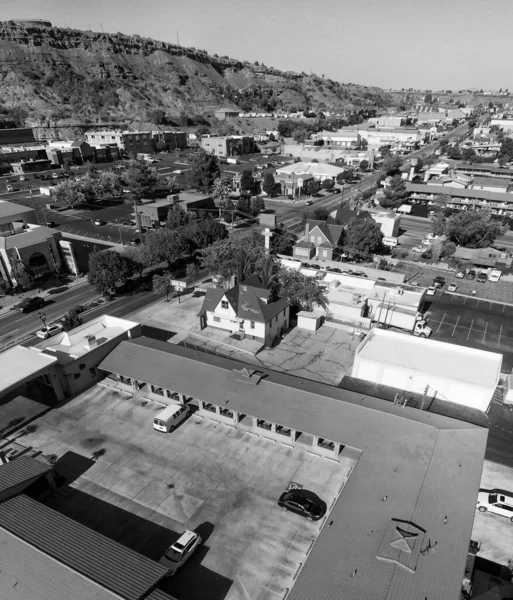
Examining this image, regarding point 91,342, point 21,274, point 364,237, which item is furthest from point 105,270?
point 364,237

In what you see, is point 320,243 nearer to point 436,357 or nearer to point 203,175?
point 436,357

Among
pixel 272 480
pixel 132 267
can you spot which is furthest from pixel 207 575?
pixel 132 267

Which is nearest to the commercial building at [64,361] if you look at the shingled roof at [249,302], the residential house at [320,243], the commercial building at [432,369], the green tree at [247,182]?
the shingled roof at [249,302]

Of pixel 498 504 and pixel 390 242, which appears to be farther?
pixel 390 242

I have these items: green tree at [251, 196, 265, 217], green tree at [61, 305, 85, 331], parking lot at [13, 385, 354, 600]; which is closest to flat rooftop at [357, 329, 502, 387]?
parking lot at [13, 385, 354, 600]

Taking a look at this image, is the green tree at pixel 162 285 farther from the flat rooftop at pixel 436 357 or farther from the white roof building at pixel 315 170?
the white roof building at pixel 315 170

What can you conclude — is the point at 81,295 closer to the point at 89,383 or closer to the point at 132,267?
the point at 132,267

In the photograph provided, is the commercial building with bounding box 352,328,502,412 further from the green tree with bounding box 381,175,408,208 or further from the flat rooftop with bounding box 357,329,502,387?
the green tree with bounding box 381,175,408,208
